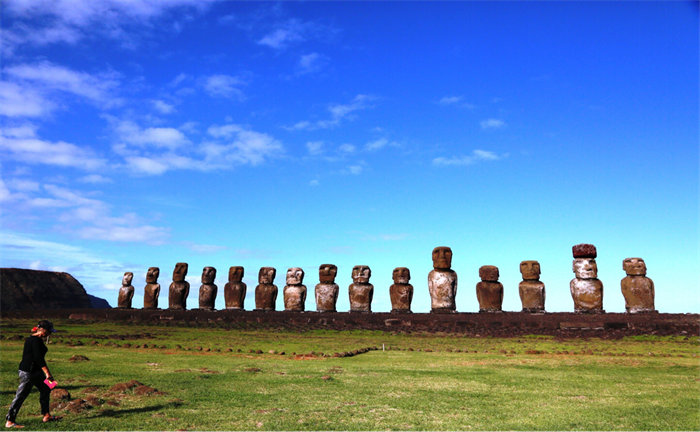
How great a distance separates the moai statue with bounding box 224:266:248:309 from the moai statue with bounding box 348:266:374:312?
5091mm

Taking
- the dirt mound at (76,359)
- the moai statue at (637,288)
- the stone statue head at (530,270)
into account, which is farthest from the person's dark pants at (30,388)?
the moai statue at (637,288)

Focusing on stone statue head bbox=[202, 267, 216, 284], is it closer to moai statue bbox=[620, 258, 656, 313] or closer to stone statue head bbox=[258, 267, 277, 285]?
stone statue head bbox=[258, 267, 277, 285]

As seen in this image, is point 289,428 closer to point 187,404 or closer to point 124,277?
point 187,404

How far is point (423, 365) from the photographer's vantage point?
978cm

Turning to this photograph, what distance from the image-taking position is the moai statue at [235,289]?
23.1m

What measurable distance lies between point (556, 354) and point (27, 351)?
10.4m

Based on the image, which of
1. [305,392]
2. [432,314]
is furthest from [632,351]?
[305,392]

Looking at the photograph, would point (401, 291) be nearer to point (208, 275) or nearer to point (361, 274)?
point (361, 274)

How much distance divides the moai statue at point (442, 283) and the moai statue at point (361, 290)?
2.47 m

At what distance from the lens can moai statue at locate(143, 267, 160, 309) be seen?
25.1 meters

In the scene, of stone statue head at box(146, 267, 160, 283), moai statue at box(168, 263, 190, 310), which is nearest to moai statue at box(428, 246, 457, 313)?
moai statue at box(168, 263, 190, 310)

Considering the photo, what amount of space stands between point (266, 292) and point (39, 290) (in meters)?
15.5

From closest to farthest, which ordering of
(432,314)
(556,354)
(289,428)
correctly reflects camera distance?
(289,428) → (556,354) → (432,314)

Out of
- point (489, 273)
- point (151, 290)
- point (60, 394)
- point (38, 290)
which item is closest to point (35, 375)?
point (60, 394)
